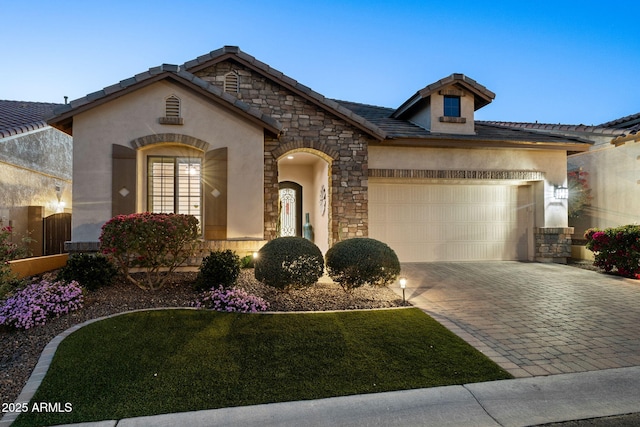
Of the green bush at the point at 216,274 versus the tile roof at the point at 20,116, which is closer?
the green bush at the point at 216,274

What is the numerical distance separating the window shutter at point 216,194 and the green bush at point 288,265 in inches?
95.9

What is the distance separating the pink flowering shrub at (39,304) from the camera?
4973 millimetres

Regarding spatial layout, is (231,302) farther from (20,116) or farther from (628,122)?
Answer: (628,122)

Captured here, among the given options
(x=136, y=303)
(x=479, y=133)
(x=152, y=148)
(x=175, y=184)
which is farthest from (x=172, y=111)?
(x=479, y=133)

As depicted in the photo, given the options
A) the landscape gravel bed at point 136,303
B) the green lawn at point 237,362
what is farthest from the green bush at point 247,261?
the green lawn at point 237,362

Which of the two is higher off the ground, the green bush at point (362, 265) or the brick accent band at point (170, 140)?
the brick accent band at point (170, 140)

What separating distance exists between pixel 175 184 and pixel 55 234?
21.8ft

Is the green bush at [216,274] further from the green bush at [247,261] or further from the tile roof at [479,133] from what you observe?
the tile roof at [479,133]

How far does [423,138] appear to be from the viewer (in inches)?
414

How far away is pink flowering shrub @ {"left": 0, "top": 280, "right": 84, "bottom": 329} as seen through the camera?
4.97 metres

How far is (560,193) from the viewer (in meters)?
11.4

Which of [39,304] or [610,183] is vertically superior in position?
[610,183]

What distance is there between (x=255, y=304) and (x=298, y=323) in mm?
1019

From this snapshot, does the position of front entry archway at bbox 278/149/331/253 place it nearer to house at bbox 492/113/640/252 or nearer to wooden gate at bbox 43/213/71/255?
wooden gate at bbox 43/213/71/255
